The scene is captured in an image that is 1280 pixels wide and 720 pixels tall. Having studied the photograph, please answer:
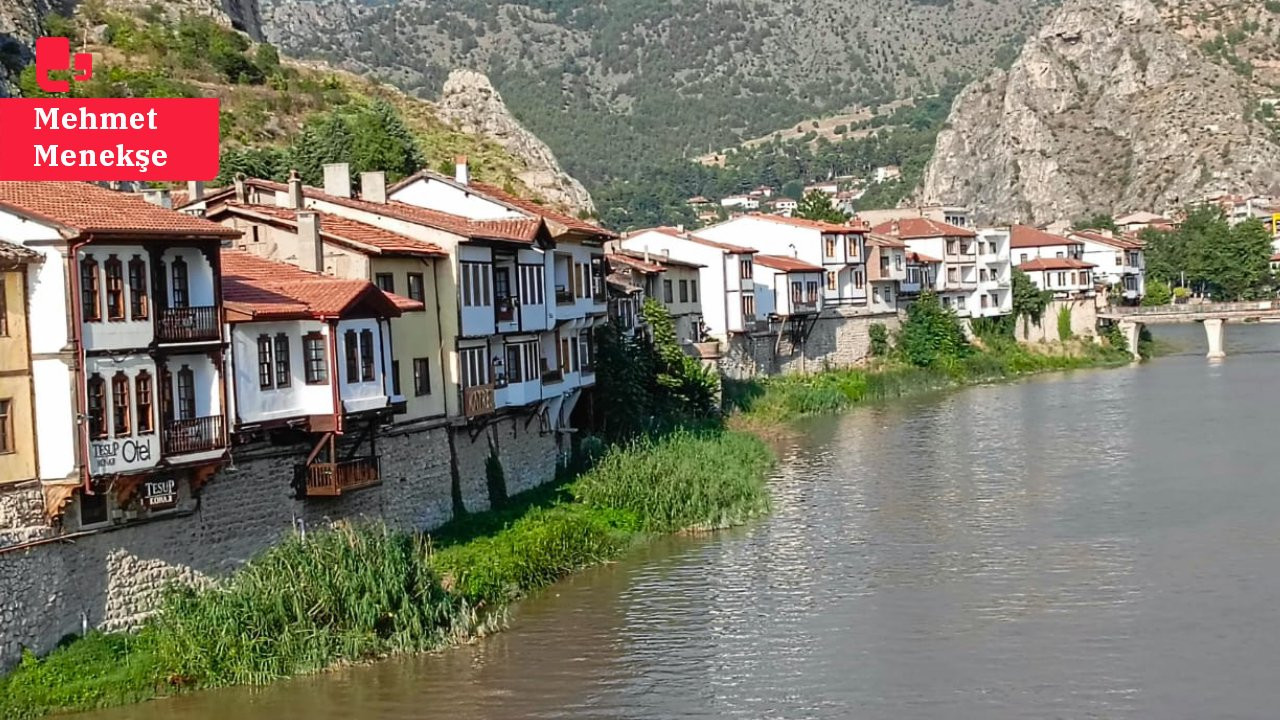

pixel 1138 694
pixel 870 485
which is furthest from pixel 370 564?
pixel 870 485

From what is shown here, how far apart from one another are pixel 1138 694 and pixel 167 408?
54.8 ft

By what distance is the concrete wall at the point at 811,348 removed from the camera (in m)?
74.8

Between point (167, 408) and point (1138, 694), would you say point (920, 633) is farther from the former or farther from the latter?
point (167, 408)

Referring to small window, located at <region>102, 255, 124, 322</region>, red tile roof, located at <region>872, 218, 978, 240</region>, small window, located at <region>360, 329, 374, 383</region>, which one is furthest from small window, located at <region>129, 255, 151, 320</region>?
red tile roof, located at <region>872, 218, 978, 240</region>

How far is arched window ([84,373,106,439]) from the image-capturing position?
86.3 feet

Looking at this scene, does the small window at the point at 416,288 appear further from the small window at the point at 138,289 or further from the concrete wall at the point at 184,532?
the small window at the point at 138,289

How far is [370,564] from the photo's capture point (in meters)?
29.4

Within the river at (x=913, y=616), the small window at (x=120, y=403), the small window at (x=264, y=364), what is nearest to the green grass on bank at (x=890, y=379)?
the river at (x=913, y=616)

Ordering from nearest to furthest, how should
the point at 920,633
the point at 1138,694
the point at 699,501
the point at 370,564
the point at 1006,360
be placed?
1. the point at 1138,694
2. the point at 370,564
3. the point at 920,633
4. the point at 699,501
5. the point at 1006,360

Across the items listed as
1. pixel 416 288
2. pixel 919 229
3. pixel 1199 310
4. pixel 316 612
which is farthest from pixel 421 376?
pixel 1199 310

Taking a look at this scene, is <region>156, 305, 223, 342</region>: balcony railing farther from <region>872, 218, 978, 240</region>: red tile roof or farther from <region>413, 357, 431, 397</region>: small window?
<region>872, 218, 978, 240</region>: red tile roof

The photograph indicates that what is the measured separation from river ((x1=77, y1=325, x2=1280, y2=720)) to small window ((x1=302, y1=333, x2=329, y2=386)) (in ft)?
18.8

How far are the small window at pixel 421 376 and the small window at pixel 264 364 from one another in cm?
704

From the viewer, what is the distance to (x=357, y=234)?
37.3 meters
